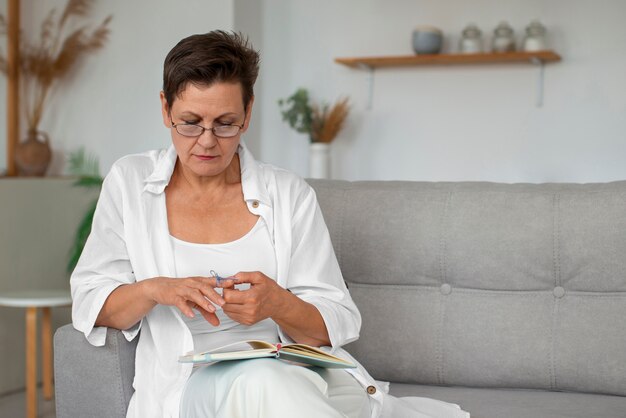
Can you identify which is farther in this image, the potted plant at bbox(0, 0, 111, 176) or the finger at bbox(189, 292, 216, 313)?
the potted plant at bbox(0, 0, 111, 176)

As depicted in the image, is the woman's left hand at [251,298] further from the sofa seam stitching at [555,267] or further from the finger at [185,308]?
the sofa seam stitching at [555,267]

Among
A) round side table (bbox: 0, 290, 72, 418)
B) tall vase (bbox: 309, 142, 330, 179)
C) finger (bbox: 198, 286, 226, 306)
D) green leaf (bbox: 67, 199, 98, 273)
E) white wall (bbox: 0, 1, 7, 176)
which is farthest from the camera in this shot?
tall vase (bbox: 309, 142, 330, 179)

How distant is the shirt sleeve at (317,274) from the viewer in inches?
78.9

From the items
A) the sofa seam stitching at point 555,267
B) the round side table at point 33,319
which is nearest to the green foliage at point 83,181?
the round side table at point 33,319

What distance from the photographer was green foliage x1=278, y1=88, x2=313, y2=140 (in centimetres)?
461

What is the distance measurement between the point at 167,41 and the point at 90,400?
2.86 m

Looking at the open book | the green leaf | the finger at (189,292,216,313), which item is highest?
the finger at (189,292,216,313)

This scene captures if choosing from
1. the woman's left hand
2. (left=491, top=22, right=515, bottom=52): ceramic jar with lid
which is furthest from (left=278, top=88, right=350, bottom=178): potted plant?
the woman's left hand

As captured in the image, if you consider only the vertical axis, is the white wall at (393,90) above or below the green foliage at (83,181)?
above

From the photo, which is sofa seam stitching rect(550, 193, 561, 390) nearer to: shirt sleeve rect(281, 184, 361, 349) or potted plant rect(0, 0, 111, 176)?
shirt sleeve rect(281, 184, 361, 349)

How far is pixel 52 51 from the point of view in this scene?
15.0 ft

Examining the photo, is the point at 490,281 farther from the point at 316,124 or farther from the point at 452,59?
the point at 316,124

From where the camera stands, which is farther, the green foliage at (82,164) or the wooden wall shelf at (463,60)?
the green foliage at (82,164)

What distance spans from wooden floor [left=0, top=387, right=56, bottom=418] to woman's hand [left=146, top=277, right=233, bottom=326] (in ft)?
6.38
